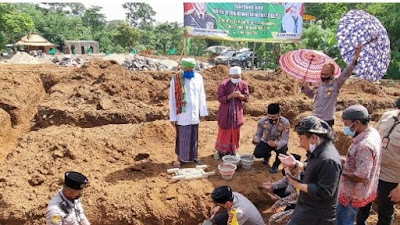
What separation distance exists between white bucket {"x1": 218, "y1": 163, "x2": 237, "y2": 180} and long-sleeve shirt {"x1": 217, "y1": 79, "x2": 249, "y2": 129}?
2.52 ft

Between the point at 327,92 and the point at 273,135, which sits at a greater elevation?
the point at 327,92

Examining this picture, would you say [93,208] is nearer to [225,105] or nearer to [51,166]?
[51,166]

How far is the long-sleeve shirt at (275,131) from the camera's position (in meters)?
4.68

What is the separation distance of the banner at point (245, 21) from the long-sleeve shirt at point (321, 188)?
8.77m

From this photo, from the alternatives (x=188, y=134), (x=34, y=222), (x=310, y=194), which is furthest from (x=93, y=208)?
(x=310, y=194)

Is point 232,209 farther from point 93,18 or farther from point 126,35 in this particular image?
point 93,18

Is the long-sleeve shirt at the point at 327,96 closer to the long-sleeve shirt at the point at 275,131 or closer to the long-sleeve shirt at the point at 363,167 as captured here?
the long-sleeve shirt at the point at 275,131

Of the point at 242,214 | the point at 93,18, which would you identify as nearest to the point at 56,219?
the point at 242,214

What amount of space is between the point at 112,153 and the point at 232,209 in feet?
10.3

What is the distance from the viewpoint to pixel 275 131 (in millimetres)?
4773

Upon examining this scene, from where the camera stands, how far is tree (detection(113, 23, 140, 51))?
3306 cm

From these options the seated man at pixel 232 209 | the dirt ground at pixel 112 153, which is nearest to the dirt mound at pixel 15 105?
the dirt ground at pixel 112 153

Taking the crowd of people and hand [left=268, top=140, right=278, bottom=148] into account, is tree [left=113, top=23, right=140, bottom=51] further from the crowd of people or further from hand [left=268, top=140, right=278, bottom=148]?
A: hand [left=268, top=140, right=278, bottom=148]

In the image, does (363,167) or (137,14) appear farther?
(137,14)
